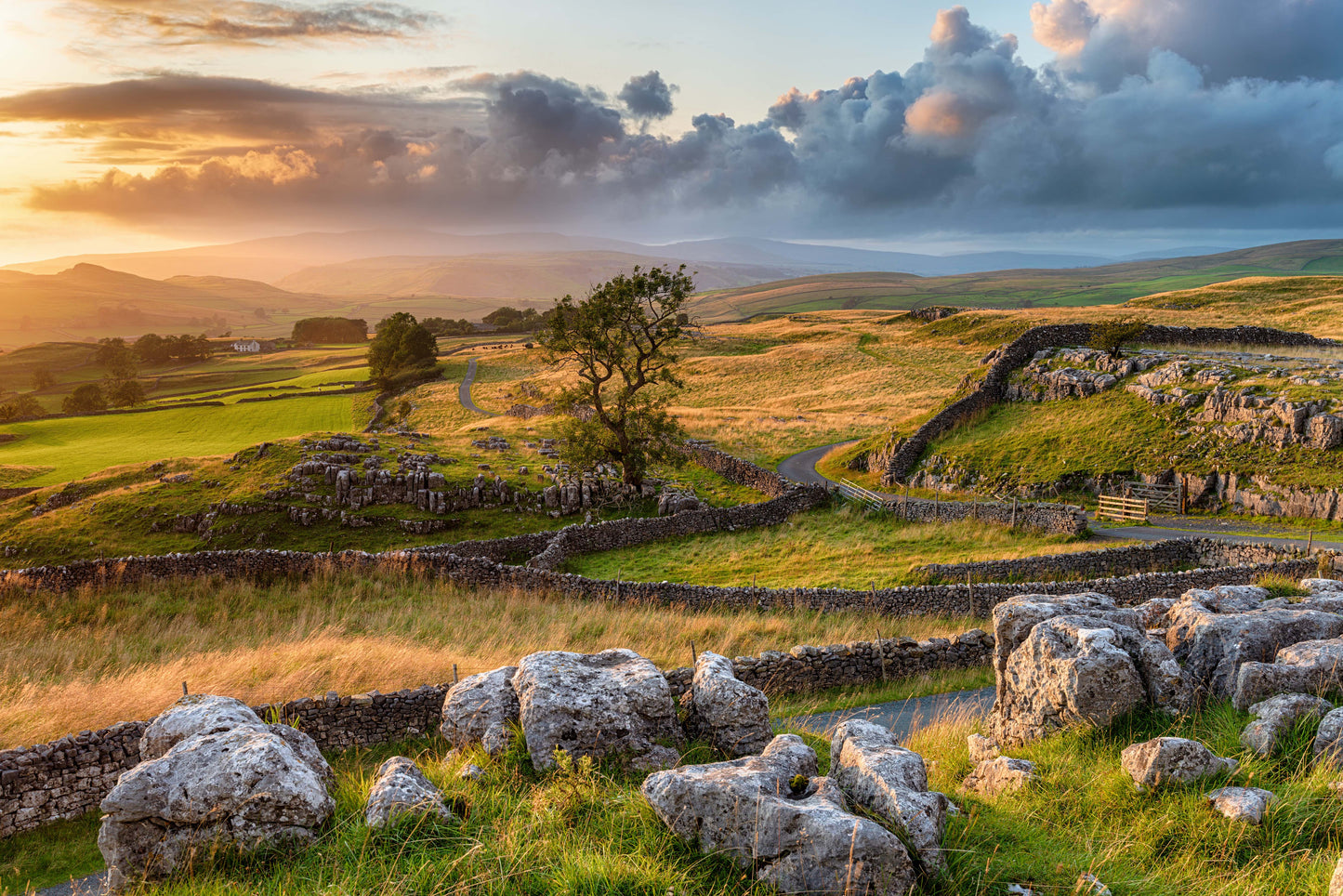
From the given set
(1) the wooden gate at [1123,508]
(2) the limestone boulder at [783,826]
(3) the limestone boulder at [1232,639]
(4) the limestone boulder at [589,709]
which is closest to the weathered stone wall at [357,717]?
(4) the limestone boulder at [589,709]

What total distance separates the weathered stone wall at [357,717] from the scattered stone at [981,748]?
181 inches

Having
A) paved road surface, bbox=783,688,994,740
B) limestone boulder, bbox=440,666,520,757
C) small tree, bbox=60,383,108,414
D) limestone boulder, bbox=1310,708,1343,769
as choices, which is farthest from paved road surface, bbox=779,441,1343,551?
small tree, bbox=60,383,108,414

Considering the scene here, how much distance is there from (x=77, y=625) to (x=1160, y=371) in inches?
2063

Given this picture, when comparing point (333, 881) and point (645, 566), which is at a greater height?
point (333, 881)

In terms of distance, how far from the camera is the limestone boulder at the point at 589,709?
845cm

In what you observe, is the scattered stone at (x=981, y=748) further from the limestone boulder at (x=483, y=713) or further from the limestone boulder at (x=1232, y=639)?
the limestone boulder at (x=483, y=713)

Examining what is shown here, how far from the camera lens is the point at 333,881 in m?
6.19

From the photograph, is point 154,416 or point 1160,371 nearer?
point 1160,371

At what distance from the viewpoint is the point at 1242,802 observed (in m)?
6.76

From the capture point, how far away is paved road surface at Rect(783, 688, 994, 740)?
13.0 m

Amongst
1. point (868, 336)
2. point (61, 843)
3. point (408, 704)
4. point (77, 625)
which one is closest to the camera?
point (61, 843)

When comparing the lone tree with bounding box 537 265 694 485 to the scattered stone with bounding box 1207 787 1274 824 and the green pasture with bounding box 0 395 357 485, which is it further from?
the scattered stone with bounding box 1207 787 1274 824

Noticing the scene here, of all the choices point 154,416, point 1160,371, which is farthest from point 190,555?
point 154,416

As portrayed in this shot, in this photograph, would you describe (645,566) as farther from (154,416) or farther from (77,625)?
(154,416)
